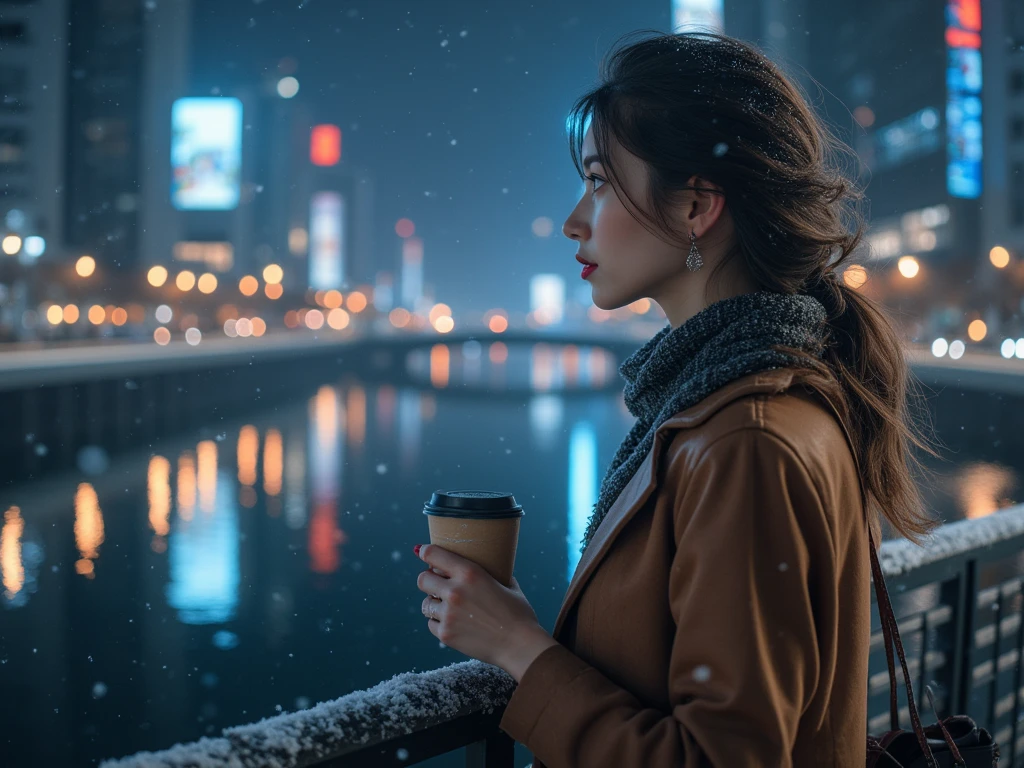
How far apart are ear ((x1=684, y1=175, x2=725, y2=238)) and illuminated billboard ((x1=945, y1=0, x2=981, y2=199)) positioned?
164 ft

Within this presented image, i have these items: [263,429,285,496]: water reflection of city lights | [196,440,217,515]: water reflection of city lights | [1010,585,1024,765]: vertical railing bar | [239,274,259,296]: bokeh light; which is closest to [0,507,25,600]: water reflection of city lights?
[196,440,217,515]: water reflection of city lights

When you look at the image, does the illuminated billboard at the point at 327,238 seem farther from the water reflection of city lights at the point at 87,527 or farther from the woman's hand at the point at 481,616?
the woman's hand at the point at 481,616

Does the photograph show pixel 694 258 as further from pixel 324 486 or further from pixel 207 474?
pixel 207 474

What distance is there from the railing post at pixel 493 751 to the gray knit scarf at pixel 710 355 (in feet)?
1.13

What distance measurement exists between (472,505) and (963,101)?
5232 centimetres

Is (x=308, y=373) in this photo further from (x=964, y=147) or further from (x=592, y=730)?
(x=592, y=730)

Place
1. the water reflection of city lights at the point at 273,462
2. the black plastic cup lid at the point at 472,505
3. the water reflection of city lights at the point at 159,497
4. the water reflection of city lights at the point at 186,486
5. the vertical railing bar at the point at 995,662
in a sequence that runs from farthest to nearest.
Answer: the water reflection of city lights at the point at 273,462 → the water reflection of city lights at the point at 186,486 → the water reflection of city lights at the point at 159,497 → the vertical railing bar at the point at 995,662 → the black plastic cup lid at the point at 472,505

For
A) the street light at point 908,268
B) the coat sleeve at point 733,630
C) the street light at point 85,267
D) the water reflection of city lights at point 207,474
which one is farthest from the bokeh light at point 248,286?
the coat sleeve at point 733,630

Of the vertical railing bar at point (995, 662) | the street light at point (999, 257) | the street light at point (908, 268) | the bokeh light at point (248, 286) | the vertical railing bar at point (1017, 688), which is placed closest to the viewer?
the vertical railing bar at point (995, 662)

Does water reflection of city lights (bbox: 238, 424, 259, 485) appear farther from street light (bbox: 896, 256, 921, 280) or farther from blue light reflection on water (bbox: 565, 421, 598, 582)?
street light (bbox: 896, 256, 921, 280)

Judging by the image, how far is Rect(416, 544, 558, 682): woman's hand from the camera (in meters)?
1.19

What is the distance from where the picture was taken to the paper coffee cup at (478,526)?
1271 millimetres

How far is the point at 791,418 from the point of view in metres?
→ 1.08

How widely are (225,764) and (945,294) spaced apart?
151 ft
